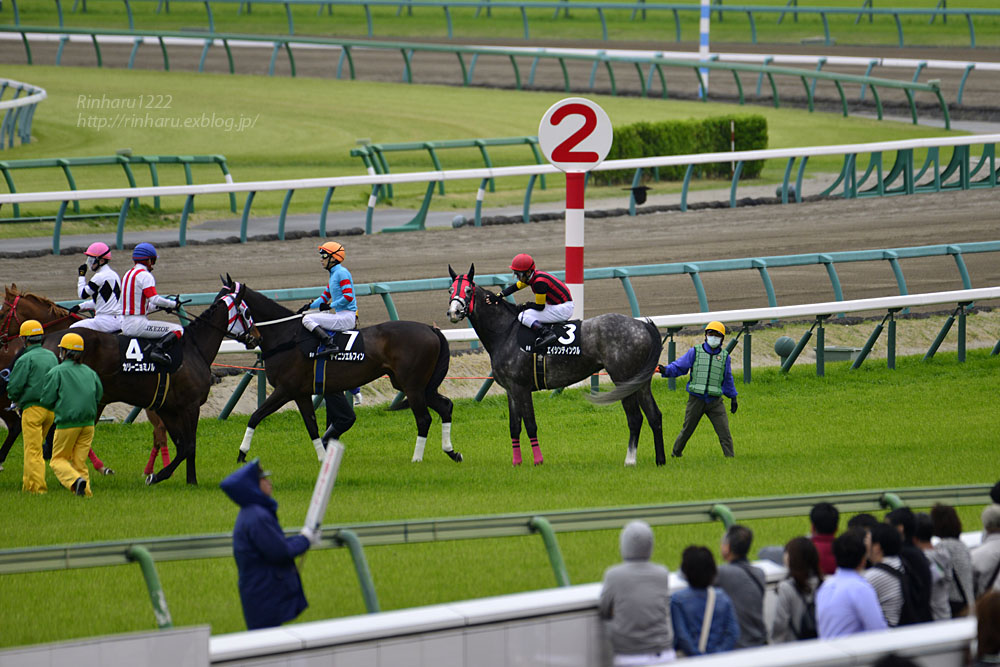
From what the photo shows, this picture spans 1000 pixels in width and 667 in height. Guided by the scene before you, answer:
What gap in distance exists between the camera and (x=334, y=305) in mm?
10836

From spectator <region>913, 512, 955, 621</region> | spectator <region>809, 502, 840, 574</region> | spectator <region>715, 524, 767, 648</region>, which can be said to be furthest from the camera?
spectator <region>809, 502, 840, 574</region>

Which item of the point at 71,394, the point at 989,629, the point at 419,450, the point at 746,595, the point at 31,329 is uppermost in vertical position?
the point at 31,329

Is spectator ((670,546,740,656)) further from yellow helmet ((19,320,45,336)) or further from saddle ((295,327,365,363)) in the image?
yellow helmet ((19,320,45,336))

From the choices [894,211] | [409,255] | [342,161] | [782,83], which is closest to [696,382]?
[409,255]

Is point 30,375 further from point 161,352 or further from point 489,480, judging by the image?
point 489,480

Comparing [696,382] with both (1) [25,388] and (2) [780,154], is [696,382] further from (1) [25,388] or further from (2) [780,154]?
(2) [780,154]

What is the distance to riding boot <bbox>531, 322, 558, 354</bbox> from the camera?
10.8 m

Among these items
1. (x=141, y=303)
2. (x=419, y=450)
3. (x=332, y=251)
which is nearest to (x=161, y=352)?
(x=141, y=303)

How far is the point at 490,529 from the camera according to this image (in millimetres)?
5887

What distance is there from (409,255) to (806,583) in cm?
1061

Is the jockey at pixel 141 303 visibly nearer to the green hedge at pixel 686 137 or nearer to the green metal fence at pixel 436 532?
the green metal fence at pixel 436 532

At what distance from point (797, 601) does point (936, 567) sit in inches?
28.0

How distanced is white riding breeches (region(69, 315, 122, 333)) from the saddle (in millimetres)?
1368

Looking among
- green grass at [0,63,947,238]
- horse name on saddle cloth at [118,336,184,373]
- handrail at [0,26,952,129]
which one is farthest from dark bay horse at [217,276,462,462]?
handrail at [0,26,952,129]
